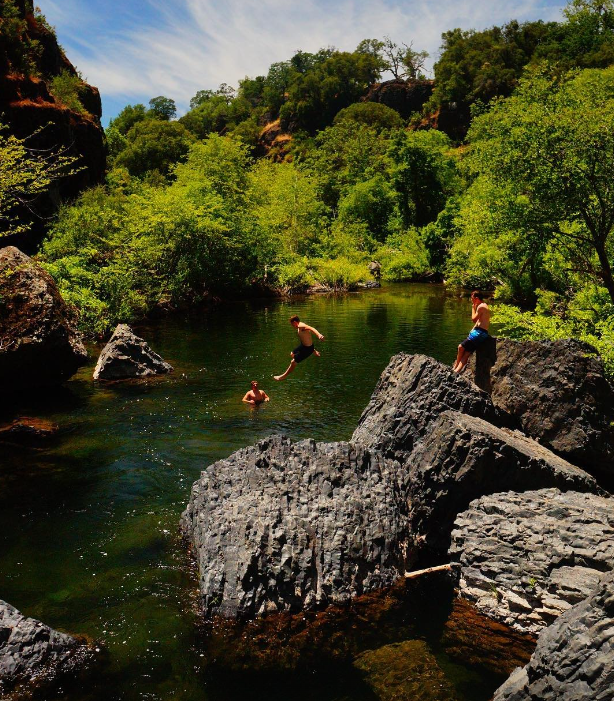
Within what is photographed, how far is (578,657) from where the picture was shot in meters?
4.40

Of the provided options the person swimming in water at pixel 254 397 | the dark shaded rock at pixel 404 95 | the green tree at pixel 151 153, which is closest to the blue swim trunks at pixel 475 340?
the person swimming in water at pixel 254 397

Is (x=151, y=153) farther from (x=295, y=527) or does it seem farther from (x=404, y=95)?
(x=295, y=527)

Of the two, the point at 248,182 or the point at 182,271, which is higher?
the point at 248,182

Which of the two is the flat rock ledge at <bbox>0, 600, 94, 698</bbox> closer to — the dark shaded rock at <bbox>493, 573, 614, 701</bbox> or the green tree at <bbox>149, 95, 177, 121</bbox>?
the dark shaded rock at <bbox>493, 573, 614, 701</bbox>

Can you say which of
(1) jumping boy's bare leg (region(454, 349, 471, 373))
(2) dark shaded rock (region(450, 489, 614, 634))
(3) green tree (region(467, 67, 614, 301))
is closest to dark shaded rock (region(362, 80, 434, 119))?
(3) green tree (region(467, 67, 614, 301))

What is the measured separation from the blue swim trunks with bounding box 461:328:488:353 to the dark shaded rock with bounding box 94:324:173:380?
11427 millimetres

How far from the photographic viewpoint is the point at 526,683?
476 cm

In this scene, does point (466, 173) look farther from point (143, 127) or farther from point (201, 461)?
point (201, 461)

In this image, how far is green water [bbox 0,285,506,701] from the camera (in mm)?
6215

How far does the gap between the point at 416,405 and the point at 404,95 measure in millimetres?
119575

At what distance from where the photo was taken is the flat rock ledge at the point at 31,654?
18.8ft

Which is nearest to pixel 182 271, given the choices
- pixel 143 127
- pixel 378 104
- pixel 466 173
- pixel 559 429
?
pixel 559 429

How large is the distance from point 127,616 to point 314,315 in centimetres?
2683

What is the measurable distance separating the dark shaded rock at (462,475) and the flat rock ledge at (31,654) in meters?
4.82
